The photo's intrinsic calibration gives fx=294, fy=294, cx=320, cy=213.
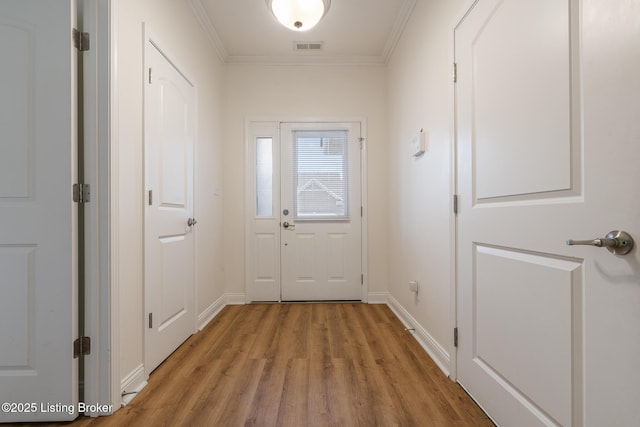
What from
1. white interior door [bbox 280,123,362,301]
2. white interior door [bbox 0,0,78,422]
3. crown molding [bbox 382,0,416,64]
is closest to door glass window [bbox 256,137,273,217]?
white interior door [bbox 280,123,362,301]

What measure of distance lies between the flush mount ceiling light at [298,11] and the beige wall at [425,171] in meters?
0.84

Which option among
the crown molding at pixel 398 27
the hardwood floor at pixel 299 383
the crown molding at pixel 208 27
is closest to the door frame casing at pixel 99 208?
the hardwood floor at pixel 299 383

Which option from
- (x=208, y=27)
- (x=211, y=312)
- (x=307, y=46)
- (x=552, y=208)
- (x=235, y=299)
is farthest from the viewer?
(x=235, y=299)

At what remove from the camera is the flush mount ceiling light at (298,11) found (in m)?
2.14

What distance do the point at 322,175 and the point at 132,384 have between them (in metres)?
2.48

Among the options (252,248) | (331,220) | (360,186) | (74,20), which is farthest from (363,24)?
(252,248)

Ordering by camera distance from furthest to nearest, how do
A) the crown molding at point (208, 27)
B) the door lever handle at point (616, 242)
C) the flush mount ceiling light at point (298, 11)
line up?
the crown molding at point (208, 27) < the flush mount ceiling light at point (298, 11) < the door lever handle at point (616, 242)

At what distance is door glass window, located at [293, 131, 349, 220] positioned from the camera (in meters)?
3.38

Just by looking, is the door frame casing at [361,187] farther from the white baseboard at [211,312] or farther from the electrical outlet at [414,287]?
the electrical outlet at [414,287]

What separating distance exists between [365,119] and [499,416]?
289 cm

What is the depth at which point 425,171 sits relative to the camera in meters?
2.22

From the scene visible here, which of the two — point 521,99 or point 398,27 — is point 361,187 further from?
point 521,99

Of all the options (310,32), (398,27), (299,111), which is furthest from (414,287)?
(310,32)

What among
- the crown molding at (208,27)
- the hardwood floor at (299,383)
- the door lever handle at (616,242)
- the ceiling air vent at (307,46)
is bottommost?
the hardwood floor at (299,383)
